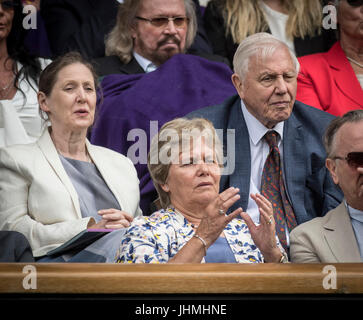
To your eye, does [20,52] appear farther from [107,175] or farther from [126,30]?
[107,175]

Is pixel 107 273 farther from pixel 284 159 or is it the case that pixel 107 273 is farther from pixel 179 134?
pixel 284 159

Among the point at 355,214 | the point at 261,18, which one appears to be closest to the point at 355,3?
the point at 261,18

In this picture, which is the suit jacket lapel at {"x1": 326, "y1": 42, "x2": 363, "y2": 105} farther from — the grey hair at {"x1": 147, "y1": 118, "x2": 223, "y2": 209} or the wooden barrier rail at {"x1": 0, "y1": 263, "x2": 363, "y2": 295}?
the wooden barrier rail at {"x1": 0, "y1": 263, "x2": 363, "y2": 295}

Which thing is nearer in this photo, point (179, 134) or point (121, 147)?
point (179, 134)

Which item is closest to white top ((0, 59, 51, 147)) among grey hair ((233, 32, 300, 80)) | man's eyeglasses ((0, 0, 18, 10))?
man's eyeglasses ((0, 0, 18, 10))

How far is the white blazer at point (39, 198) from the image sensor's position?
7.70 ft

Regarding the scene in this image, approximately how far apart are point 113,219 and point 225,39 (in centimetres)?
144

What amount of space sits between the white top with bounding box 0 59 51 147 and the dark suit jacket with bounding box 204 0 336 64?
31.0 inches

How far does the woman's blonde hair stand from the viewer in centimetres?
339

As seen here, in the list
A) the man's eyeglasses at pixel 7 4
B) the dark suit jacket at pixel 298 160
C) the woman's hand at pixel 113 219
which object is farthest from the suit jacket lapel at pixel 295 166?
the man's eyeglasses at pixel 7 4

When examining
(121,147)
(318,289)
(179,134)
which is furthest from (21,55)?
(318,289)

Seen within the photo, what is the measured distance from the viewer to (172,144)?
7.70ft
